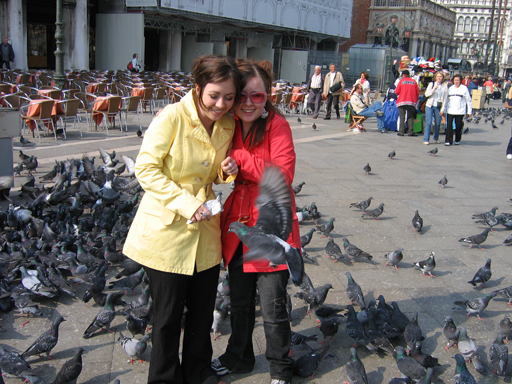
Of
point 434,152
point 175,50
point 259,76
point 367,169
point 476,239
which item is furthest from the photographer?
point 175,50

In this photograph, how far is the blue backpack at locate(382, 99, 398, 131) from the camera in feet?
43.4

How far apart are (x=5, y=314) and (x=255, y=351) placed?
179cm

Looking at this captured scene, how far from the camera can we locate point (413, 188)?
7238mm

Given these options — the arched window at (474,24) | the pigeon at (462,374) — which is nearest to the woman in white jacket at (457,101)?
the pigeon at (462,374)

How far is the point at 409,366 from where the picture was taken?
2727 millimetres

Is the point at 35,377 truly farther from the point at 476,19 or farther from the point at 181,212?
the point at 476,19

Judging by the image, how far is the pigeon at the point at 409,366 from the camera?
2.68 metres

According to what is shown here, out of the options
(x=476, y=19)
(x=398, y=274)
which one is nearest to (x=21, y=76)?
(x=398, y=274)

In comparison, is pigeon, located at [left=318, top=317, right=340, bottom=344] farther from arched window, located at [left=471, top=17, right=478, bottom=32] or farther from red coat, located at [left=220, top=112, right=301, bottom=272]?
arched window, located at [left=471, top=17, right=478, bottom=32]

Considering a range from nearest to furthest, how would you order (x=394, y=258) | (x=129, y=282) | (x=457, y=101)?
(x=129, y=282) < (x=394, y=258) < (x=457, y=101)

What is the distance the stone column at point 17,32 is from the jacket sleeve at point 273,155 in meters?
20.1

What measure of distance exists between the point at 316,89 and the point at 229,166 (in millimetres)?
13531

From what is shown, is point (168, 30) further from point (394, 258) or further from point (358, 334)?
point (358, 334)

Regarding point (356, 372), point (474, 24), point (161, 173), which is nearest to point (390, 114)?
point (356, 372)
